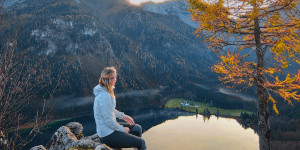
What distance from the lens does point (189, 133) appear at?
111m

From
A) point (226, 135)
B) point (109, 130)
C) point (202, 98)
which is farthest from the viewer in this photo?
point (202, 98)

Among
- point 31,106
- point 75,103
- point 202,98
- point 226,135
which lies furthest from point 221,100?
point 31,106

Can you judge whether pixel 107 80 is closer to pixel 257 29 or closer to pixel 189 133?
pixel 257 29

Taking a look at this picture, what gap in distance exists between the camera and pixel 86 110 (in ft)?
556

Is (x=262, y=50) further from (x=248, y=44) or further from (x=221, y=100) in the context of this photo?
(x=221, y=100)

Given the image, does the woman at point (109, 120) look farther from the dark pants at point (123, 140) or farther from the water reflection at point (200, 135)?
the water reflection at point (200, 135)

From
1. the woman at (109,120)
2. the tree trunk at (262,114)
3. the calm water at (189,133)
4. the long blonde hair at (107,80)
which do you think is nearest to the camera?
the woman at (109,120)

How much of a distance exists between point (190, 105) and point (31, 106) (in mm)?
135571

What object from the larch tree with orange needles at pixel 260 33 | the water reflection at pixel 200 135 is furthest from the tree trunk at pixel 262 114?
the water reflection at pixel 200 135

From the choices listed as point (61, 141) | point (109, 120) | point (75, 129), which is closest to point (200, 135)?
point (75, 129)

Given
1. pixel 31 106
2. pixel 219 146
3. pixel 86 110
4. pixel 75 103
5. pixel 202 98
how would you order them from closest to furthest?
pixel 219 146
pixel 31 106
pixel 86 110
pixel 75 103
pixel 202 98

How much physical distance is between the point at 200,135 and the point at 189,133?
641cm

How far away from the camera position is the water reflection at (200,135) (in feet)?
310

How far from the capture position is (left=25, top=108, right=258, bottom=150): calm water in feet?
313
